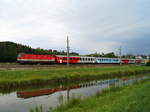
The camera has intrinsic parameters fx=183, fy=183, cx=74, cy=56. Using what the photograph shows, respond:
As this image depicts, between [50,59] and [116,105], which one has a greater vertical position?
[50,59]

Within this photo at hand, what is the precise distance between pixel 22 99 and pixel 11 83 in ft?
18.9

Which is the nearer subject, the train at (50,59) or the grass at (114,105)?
the grass at (114,105)

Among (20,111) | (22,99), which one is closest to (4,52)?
(22,99)

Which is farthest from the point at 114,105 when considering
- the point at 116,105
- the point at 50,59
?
the point at 50,59

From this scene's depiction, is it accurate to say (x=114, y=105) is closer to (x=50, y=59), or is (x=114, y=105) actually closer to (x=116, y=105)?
(x=116, y=105)

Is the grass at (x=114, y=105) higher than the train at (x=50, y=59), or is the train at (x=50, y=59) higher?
the train at (x=50, y=59)

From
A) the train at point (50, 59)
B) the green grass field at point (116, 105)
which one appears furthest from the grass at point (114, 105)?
the train at point (50, 59)

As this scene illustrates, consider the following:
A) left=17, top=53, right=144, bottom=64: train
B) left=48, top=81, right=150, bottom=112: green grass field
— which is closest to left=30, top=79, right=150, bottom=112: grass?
left=48, top=81, right=150, bottom=112: green grass field

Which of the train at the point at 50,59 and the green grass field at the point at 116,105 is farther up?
the train at the point at 50,59

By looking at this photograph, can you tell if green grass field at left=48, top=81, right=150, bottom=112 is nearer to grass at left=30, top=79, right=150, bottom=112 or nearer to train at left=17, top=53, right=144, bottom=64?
grass at left=30, top=79, right=150, bottom=112

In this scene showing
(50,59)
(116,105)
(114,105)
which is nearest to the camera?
(116,105)

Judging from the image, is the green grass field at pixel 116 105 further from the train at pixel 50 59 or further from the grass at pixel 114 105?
the train at pixel 50 59

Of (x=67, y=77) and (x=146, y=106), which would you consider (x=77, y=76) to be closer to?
(x=67, y=77)

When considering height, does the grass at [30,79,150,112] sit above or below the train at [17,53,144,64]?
below
